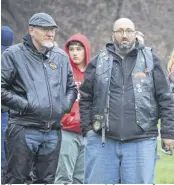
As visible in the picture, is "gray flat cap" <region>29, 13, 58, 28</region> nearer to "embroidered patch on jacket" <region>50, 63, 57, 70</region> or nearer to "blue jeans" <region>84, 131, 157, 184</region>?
"embroidered patch on jacket" <region>50, 63, 57, 70</region>

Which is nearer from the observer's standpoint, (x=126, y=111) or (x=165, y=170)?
(x=126, y=111)

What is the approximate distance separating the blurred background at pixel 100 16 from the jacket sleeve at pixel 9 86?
18.5 m

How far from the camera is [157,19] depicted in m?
26.3

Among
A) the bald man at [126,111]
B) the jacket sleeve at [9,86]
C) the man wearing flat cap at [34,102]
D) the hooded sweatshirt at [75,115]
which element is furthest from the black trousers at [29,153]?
the hooded sweatshirt at [75,115]

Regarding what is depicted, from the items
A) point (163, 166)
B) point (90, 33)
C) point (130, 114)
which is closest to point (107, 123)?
point (130, 114)

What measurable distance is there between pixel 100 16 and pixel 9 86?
19.4 m

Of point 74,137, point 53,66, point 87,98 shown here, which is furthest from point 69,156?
point 53,66

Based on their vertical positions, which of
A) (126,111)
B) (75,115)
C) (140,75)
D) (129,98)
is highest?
(140,75)

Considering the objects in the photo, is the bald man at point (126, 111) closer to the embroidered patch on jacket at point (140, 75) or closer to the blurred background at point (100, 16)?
the embroidered patch on jacket at point (140, 75)

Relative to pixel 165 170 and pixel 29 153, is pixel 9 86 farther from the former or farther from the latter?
pixel 165 170

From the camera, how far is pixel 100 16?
2627 centimetres

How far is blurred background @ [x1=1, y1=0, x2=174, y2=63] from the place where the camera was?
2566 cm

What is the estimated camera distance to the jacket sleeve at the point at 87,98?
23.2 ft

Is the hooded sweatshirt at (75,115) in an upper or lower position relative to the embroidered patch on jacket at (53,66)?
lower
